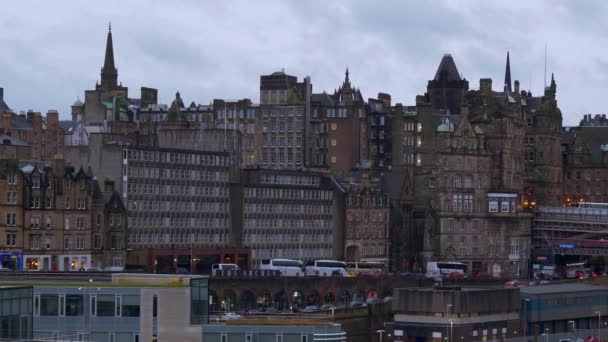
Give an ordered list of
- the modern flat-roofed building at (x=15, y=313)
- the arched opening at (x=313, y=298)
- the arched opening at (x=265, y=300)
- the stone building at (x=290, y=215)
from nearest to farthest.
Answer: the modern flat-roofed building at (x=15, y=313)
the arched opening at (x=265, y=300)
the arched opening at (x=313, y=298)
the stone building at (x=290, y=215)


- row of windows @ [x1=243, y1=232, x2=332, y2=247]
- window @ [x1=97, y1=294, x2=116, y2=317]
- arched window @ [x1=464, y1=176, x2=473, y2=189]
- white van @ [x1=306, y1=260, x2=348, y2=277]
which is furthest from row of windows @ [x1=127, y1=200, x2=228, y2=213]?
window @ [x1=97, y1=294, x2=116, y2=317]

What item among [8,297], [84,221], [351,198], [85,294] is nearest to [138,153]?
[84,221]

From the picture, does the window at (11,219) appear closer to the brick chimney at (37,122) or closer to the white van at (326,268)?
the white van at (326,268)

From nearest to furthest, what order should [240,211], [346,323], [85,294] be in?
1. [85,294]
2. [346,323]
3. [240,211]

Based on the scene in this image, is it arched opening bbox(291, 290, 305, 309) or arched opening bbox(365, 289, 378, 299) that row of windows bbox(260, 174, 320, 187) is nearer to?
arched opening bbox(365, 289, 378, 299)

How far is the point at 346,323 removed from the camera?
126 m

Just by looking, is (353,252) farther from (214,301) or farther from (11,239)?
(11,239)

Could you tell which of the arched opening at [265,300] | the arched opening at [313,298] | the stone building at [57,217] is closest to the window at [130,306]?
the stone building at [57,217]

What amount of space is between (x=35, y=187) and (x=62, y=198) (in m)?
2.84

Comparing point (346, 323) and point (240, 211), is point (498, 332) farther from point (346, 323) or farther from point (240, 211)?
point (240, 211)

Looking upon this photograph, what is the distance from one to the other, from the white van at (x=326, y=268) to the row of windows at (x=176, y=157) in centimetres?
1311

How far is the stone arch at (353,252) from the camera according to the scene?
18088 cm

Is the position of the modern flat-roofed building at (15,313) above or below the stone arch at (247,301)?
above

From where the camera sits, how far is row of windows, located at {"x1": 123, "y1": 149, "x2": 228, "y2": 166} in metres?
154
